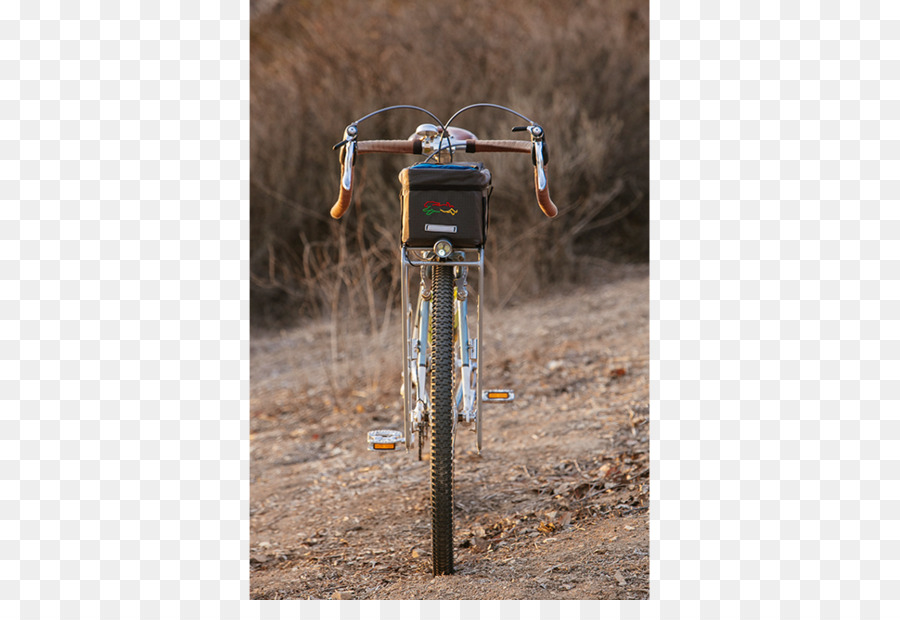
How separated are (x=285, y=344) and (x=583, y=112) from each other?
4.03 m

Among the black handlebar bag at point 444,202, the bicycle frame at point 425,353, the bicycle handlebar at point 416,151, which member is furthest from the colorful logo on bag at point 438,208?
the bicycle handlebar at point 416,151

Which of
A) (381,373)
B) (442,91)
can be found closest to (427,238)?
(381,373)

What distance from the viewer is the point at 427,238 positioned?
120 inches

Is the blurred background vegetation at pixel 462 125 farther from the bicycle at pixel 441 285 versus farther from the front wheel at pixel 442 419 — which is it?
the front wheel at pixel 442 419

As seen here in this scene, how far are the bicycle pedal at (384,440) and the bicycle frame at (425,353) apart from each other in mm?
34

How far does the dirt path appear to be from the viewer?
10.6ft

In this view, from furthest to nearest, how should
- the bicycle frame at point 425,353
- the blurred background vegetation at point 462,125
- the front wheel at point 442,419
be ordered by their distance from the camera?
the blurred background vegetation at point 462,125 < the bicycle frame at point 425,353 < the front wheel at point 442,419

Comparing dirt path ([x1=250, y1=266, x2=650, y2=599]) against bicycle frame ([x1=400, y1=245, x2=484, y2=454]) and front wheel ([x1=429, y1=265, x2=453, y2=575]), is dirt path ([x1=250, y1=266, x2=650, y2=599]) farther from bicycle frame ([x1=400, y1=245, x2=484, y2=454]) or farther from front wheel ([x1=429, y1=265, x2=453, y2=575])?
bicycle frame ([x1=400, y1=245, x2=484, y2=454])

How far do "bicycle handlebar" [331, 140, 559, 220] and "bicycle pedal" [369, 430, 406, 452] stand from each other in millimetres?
742

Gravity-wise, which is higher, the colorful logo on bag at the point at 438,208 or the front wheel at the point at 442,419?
the colorful logo on bag at the point at 438,208

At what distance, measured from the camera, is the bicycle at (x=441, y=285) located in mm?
2994

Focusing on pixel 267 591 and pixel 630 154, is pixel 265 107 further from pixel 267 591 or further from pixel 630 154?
pixel 267 591

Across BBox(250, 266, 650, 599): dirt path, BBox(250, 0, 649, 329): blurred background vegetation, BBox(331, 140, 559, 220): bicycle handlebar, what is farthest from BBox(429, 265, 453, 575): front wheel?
BBox(250, 0, 649, 329): blurred background vegetation

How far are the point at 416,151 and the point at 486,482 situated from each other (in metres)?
1.79
